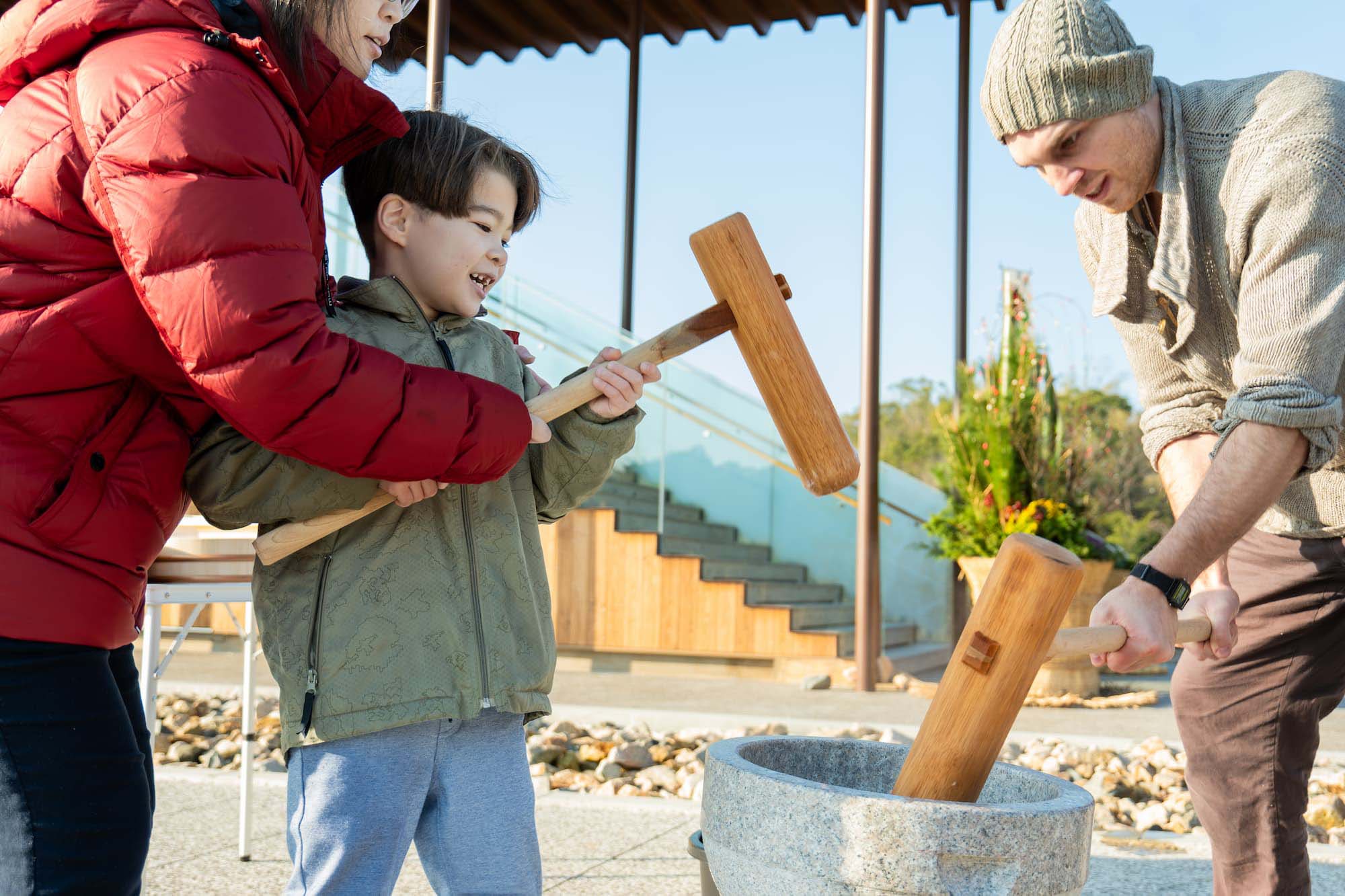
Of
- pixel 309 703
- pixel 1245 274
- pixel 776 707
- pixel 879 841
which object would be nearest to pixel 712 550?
pixel 776 707

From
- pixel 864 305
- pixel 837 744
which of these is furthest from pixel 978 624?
pixel 864 305

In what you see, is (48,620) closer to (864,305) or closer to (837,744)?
(837,744)

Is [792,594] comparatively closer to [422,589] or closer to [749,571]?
[749,571]

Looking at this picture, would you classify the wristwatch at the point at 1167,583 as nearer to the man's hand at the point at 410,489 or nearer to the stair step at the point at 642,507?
the man's hand at the point at 410,489

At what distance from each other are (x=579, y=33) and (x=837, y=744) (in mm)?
9323

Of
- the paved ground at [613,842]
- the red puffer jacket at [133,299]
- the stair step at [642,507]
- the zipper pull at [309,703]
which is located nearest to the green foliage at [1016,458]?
the paved ground at [613,842]

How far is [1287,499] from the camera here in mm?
2176

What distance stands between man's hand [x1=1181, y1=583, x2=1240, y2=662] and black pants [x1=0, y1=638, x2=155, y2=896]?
1.65 metres

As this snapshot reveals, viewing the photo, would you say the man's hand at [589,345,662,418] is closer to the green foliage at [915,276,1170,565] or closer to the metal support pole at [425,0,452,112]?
the green foliage at [915,276,1170,565]

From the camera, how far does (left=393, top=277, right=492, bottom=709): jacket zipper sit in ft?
5.53

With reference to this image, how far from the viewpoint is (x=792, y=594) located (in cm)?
855

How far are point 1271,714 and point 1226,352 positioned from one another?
67 centimetres

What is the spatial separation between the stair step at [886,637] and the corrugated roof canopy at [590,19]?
4.81 m

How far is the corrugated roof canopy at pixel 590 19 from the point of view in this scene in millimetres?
9367
